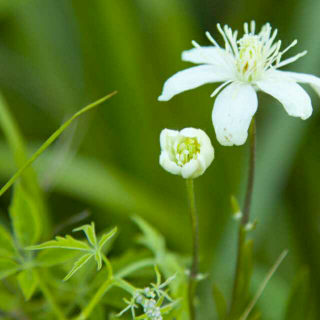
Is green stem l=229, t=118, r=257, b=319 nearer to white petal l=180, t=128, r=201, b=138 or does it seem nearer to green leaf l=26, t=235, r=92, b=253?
white petal l=180, t=128, r=201, b=138

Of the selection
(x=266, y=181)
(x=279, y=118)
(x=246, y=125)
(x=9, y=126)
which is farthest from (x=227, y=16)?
(x=246, y=125)

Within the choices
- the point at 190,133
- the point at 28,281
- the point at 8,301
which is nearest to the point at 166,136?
the point at 190,133

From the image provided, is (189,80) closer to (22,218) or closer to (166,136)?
(166,136)

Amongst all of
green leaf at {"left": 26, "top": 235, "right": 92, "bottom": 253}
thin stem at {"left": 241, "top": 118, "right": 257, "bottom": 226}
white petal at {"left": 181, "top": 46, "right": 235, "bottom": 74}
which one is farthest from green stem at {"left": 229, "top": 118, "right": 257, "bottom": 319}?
green leaf at {"left": 26, "top": 235, "right": 92, "bottom": 253}

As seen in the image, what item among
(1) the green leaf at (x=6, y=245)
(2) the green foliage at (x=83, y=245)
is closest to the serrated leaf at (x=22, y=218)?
(1) the green leaf at (x=6, y=245)

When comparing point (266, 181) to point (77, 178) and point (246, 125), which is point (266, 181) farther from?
point (246, 125)

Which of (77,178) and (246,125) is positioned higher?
(246,125)
